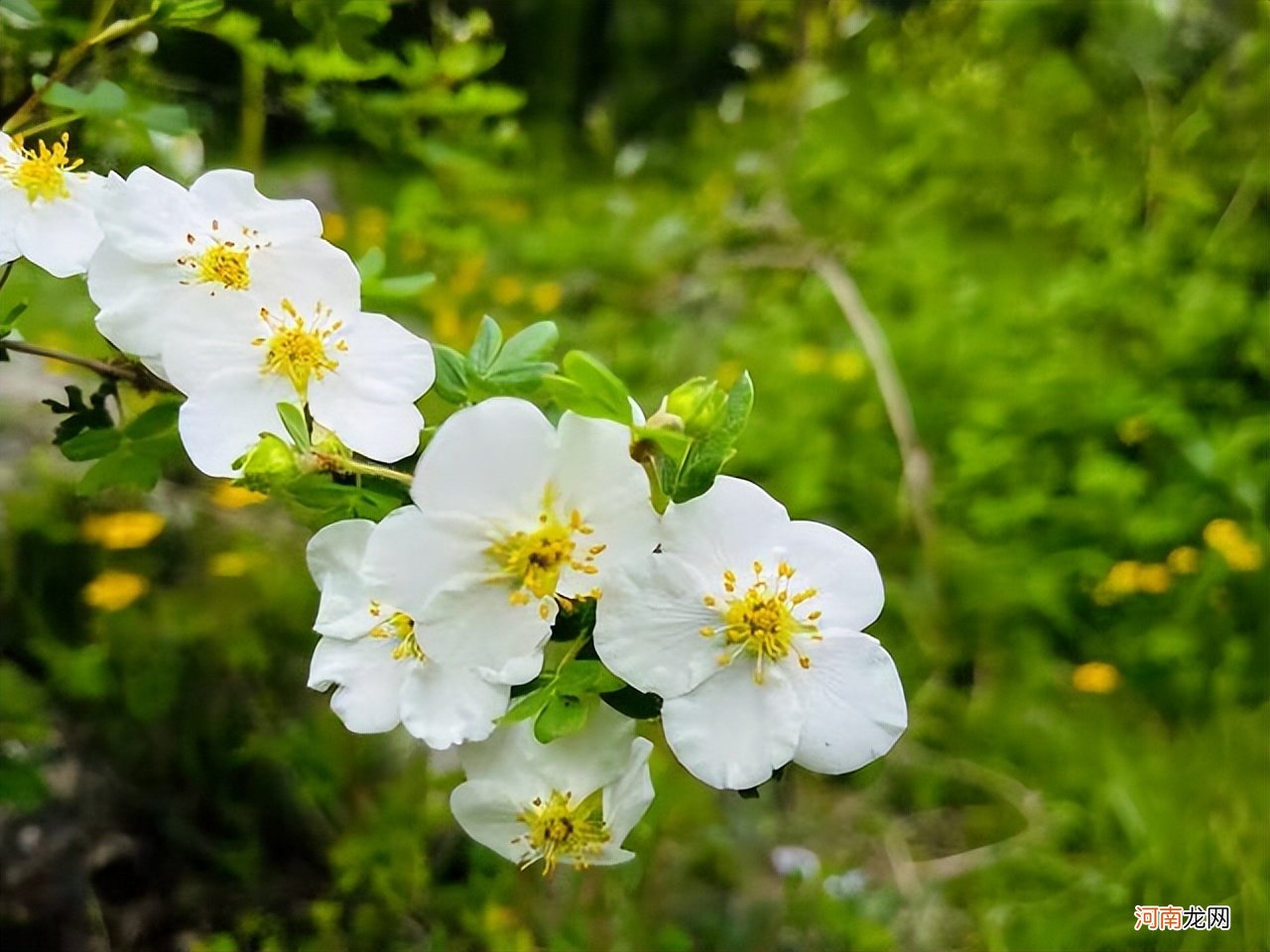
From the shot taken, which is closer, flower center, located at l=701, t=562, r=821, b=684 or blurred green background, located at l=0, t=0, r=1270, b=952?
flower center, located at l=701, t=562, r=821, b=684

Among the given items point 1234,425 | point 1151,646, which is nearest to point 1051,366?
point 1234,425

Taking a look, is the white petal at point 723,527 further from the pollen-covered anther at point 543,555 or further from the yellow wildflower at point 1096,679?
the yellow wildflower at point 1096,679

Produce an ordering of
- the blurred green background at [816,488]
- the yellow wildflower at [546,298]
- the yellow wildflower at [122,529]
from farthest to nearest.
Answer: the yellow wildflower at [546,298] → the yellow wildflower at [122,529] → the blurred green background at [816,488]

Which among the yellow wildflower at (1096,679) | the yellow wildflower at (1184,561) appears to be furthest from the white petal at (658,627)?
the yellow wildflower at (1184,561)

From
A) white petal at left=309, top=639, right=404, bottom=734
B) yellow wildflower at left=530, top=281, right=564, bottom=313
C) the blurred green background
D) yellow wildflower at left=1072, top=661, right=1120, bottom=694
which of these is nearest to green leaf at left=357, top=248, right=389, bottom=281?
the blurred green background

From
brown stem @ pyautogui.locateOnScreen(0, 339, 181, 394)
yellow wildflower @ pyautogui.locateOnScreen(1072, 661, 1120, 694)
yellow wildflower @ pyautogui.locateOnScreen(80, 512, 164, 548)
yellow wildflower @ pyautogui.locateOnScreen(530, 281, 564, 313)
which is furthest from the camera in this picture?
yellow wildflower @ pyautogui.locateOnScreen(530, 281, 564, 313)

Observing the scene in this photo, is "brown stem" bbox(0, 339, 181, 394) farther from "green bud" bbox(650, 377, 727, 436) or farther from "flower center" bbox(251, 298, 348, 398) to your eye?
"green bud" bbox(650, 377, 727, 436)

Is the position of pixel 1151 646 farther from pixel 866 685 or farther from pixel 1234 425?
pixel 866 685
